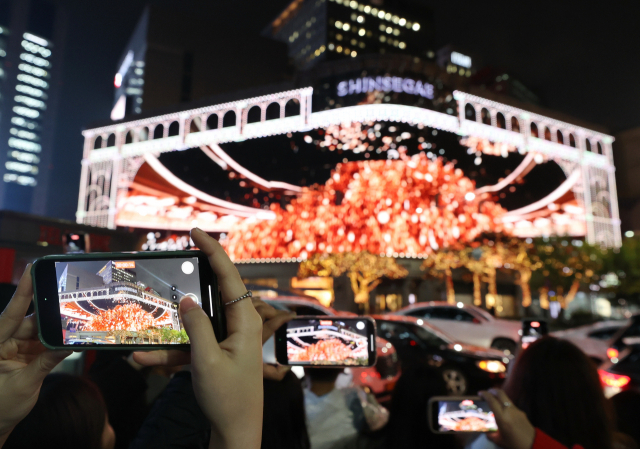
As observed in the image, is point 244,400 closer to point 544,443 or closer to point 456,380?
point 544,443

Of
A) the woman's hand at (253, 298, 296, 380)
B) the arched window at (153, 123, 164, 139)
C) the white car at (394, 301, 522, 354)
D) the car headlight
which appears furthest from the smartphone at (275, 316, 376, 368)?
the arched window at (153, 123, 164, 139)

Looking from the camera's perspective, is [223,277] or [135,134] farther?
[135,134]

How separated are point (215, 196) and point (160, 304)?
28.3 m

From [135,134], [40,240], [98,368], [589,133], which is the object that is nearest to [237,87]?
[135,134]

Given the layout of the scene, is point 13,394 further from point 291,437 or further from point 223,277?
point 291,437

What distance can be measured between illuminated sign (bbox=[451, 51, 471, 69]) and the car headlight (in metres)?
95.1

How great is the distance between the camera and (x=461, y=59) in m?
93.8

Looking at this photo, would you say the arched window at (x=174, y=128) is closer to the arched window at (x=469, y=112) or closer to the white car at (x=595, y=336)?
the arched window at (x=469, y=112)

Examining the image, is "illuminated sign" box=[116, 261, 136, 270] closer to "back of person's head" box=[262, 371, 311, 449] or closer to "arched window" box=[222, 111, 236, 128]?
"back of person's head" box=[262, 371, 311, 449]

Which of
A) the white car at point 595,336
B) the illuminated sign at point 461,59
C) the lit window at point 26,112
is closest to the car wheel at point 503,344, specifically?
the white car at point 595,336

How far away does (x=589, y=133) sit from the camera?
99.3 feet

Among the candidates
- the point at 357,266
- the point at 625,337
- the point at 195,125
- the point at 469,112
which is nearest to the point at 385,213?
the point at 357,266

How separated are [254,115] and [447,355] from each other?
71.3 feet

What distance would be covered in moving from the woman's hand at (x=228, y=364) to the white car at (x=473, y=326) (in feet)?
40.6
